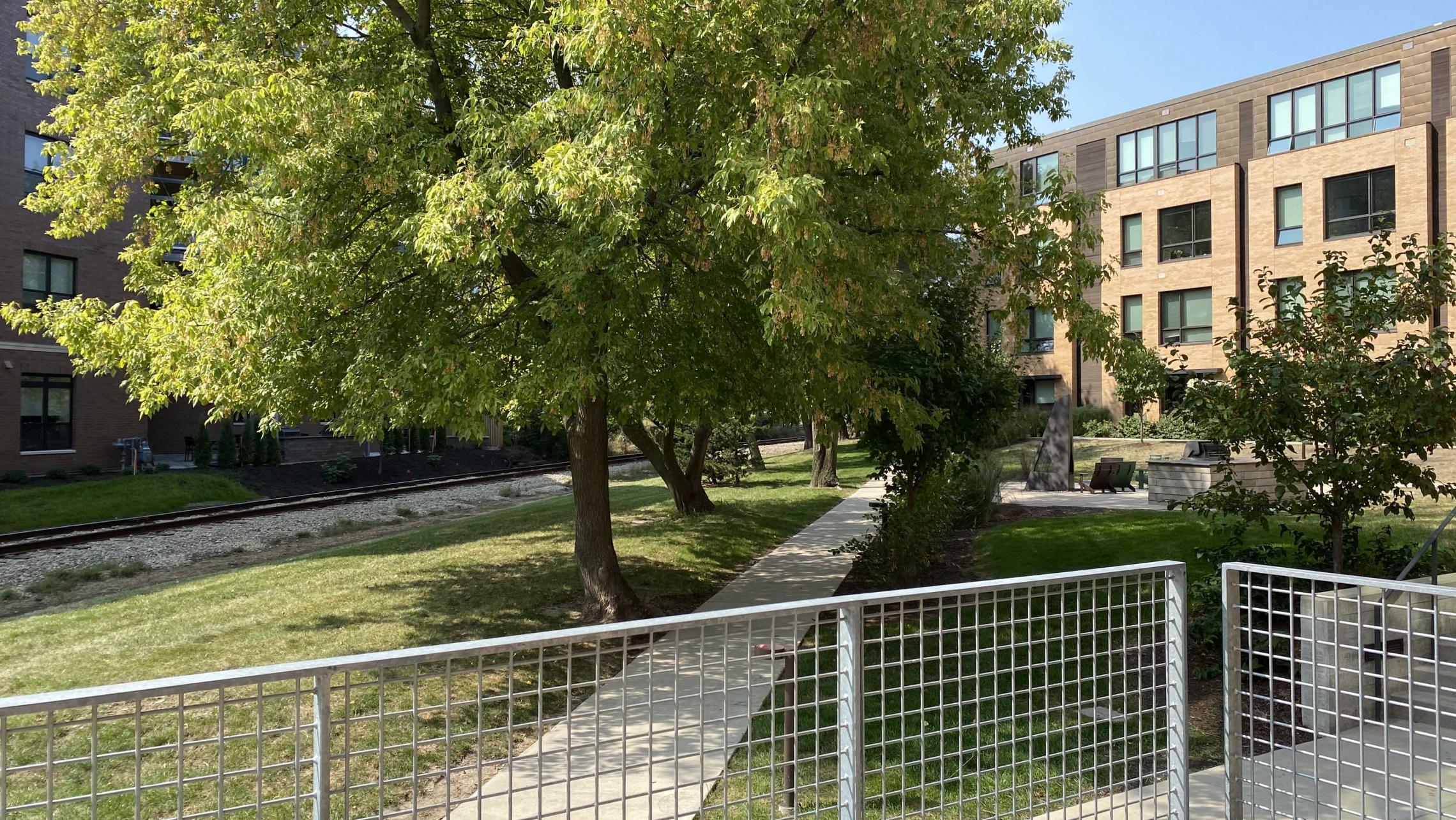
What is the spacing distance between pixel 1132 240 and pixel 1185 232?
7.55 feet

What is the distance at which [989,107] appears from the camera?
36.0ft

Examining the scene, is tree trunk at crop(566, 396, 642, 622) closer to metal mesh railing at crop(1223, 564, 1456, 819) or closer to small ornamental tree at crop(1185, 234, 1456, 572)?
small ornamental tree at crop(1185, 234, 1456, 572)

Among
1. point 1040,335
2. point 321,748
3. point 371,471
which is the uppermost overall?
point 1040,335

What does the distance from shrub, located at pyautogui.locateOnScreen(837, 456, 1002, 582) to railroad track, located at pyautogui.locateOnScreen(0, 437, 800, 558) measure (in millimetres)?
5375

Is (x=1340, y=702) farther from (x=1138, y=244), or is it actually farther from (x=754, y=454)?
(x=1138, y=244)

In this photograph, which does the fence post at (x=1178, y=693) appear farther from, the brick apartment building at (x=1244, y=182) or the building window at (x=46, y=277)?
the building window at (x=46, y=277)

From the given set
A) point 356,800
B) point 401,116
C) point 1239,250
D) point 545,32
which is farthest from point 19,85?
point 1239,250

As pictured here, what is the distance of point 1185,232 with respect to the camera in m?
39.1

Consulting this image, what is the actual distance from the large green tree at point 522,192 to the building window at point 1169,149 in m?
31.1

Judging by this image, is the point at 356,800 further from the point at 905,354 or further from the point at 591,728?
the point at 905,354

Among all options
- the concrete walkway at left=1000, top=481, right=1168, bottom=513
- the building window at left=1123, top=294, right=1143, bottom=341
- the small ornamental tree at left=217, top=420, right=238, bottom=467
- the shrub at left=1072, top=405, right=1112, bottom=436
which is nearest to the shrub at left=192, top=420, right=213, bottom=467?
the small ornamental tree at left=217, top=420, right=238, bottom=467

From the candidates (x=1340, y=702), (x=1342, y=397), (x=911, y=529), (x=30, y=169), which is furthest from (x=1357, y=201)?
(x=30, y=169)

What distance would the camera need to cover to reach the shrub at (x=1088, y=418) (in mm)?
39656

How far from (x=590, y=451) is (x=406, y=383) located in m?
3.14
